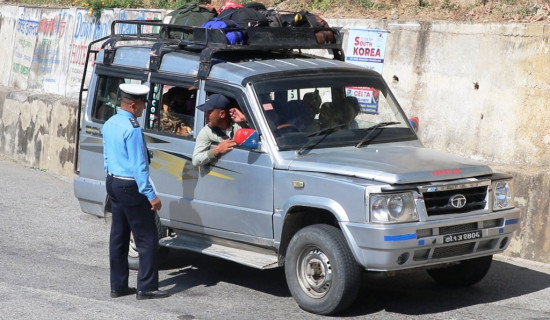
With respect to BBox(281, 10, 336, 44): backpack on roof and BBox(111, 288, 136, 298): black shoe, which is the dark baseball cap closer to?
BBox(281, 10, 336, 44): backpack on roof

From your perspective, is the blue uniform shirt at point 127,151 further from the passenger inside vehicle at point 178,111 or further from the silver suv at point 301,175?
the passenger inside vehicle at point 178,111

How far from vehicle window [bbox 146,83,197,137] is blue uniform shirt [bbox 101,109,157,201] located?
79 centimetres

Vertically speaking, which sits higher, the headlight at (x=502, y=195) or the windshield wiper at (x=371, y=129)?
the windshield wiper at (x=371, y=129)

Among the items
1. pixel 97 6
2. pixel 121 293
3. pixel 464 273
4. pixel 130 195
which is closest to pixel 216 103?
pixel 130 195

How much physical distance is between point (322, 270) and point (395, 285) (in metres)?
1.38

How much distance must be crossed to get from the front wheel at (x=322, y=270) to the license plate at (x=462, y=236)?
700 mm

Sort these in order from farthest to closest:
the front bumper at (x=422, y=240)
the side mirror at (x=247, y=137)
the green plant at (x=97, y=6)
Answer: the green plant at (x=97, y=6)
the side mirror at (x=247, y=137)
the front bumper at (x=422, y=240)

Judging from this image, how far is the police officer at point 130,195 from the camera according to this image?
25.0ft

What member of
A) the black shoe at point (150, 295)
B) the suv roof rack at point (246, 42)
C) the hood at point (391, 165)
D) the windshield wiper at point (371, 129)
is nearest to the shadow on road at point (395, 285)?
the black shoe at point (150, 295)

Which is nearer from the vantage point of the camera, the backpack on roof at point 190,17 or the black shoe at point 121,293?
the black shoe at point 121,293

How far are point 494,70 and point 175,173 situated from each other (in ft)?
12.9

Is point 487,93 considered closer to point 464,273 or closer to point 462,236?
point 464,273

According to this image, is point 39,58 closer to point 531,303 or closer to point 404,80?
point 404,80

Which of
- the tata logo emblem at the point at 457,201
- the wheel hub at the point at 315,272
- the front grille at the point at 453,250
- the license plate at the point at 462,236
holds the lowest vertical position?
the wheel hub at the point at 315,272
